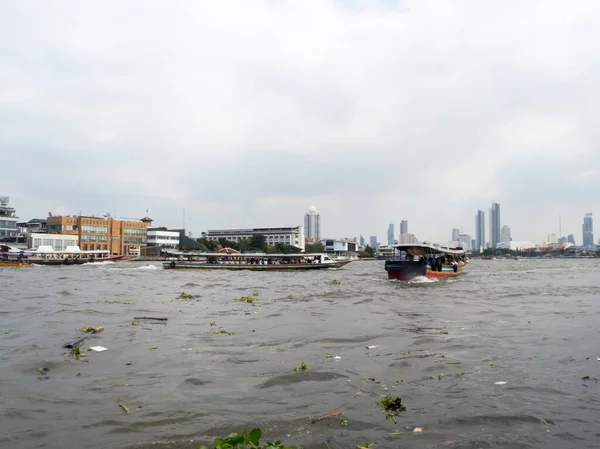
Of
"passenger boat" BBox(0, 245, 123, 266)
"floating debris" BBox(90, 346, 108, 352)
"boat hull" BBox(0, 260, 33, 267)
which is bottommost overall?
"boat hull" BBox(0, 260, 33, 267)

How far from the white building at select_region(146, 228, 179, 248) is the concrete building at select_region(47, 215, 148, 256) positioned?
15.9ft

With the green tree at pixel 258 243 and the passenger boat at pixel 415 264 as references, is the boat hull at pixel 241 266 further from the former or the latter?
the green tree at pixel 258 243

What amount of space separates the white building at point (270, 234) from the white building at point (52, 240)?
212ft

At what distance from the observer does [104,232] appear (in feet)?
292

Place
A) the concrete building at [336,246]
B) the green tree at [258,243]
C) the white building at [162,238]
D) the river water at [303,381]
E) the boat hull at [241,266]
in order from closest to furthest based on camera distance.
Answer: the river water at [303,381] → the boat hull at [241,266] → the white building at [162,238] → the green tree at [258,243] → the concrete building at [336,246]

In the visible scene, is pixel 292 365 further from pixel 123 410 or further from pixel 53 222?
pixel 53 222

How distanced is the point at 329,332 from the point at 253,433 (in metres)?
7.34

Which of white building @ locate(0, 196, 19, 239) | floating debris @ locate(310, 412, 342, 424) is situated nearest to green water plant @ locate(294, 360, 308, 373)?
floating debris @ locate(310, 412, 342, 424)

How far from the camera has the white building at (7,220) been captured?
85.3m

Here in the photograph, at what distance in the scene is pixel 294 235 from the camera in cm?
14400

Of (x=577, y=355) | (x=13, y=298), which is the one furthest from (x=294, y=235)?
(x=577, y=355)

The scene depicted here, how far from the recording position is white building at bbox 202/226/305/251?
469ft

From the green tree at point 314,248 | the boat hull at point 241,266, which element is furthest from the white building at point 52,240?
the green tree at point 314,248

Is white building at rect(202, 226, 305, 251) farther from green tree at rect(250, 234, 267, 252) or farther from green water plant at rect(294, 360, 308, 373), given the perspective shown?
green water plant at rect(294, 360, 308, 373)
